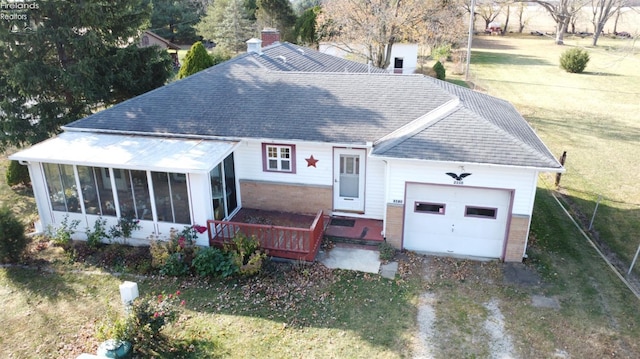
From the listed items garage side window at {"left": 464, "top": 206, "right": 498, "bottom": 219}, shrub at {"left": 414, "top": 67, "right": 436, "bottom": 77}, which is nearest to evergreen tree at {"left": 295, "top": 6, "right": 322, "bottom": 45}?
shrub at {"left": 414, "top": 67, "right": 436, "bottom": 77}

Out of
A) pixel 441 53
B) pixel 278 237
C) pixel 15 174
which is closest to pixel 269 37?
pixel 15 174

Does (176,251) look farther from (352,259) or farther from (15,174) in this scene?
(15,174)

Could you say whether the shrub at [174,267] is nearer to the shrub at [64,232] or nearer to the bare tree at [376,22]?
the shrub at [64,232]

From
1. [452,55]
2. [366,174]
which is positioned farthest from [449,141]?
[452,55]

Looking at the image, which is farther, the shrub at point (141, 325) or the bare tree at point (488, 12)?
the bare tree at point (488, 12)

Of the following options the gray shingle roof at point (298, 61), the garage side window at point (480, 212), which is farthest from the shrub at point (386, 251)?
the gray shingle roof at point (298, 61)

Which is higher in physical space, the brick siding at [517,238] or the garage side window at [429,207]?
the garage side window at [429,207]

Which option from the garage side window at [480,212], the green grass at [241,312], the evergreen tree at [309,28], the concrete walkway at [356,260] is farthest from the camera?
the evergreen tree at [309,28]
